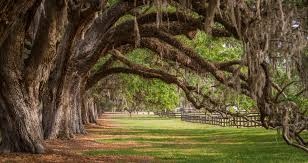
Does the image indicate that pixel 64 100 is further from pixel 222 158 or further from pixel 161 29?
pixel 222 158

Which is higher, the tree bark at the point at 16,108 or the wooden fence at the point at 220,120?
the tree bark at the point at 16,108

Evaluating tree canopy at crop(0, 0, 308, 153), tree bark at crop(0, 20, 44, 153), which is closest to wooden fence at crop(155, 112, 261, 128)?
tree canopy at crop(0, 0, 308, 153)

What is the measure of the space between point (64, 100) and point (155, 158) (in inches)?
256

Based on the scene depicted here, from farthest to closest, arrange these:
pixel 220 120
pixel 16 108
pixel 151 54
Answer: pixel 220 120, pixel 151 54, pixel 16 108

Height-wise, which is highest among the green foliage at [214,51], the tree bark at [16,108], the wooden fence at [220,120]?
the green foliage at [214,51]

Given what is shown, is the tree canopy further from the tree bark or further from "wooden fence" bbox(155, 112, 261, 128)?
"wooden fence" bbox(155, 112, 261, 128)

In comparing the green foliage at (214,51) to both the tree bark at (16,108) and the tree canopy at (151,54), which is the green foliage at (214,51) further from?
the tree bark at (16,108)

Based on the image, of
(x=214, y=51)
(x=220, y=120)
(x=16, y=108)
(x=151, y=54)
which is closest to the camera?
(x=16, y=108)

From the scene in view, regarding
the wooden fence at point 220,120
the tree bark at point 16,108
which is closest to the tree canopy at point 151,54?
the tree bark at point 16,108

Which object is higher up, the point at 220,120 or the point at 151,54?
the point at 151,54

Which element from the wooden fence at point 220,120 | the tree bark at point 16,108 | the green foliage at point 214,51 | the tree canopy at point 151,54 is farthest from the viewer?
the wooden fence at point 220,120

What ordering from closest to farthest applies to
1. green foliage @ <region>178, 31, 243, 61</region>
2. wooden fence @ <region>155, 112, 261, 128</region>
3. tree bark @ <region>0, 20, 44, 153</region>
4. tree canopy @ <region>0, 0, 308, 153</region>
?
tree canopy @ <region>0, 0, 308, 153</region>
tree bark @ <region>0, 20, 44, 153</region>
green foliage @ <region>178, 31, 243, 61</region>
wooden fence @ <region>155, 112, 261, 128</region>

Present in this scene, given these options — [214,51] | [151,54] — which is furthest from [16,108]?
[151,54]

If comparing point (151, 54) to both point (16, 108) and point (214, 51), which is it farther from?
point (16, 108)
